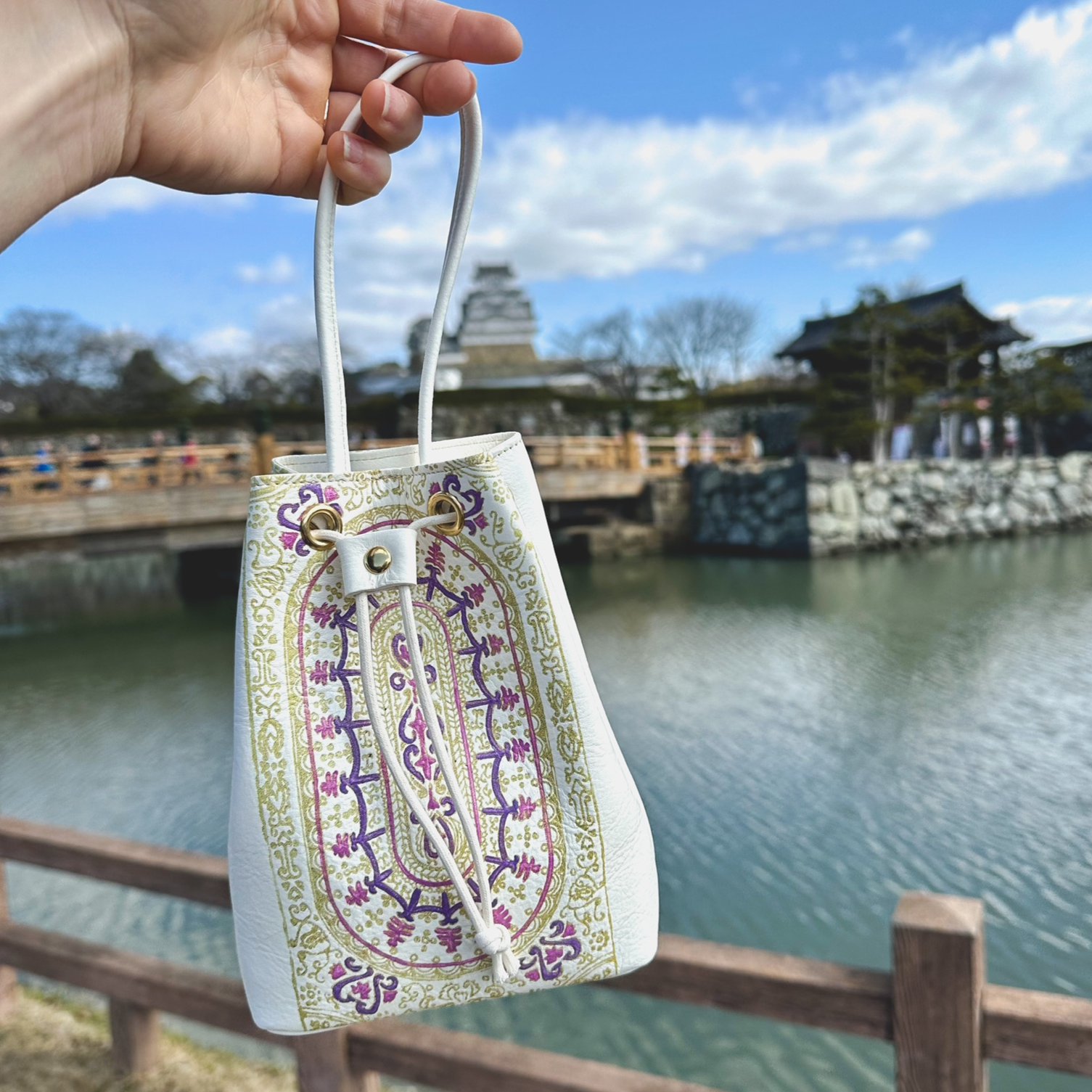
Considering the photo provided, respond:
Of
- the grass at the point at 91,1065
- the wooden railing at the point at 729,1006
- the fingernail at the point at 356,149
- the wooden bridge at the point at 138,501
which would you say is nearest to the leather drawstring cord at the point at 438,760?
the fingernail at the point at 356,149

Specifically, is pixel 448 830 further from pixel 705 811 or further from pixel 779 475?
pixel 779 475

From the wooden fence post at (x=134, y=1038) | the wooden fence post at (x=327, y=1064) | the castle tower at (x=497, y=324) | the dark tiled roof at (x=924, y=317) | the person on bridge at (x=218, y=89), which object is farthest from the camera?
the castle tower at (x=497, y=324)

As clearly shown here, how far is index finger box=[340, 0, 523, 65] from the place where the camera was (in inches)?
29.8

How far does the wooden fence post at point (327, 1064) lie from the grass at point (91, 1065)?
664 mm

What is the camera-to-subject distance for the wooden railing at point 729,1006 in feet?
3.34

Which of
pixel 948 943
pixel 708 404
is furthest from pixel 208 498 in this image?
pixel 708 404

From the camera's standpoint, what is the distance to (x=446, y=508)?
0.67 m

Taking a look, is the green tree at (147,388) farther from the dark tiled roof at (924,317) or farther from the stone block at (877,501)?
the stone block at (877,501)

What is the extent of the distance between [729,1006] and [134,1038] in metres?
1.26

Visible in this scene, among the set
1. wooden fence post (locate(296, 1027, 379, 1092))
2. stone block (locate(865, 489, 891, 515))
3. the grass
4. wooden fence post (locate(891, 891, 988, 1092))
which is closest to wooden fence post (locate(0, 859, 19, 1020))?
the grass

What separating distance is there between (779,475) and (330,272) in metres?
10.9

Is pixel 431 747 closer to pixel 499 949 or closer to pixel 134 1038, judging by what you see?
pixel 499 949

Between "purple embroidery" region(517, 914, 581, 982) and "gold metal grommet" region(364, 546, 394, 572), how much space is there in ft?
1.02

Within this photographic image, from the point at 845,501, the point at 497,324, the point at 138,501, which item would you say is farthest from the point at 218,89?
the point at 497,324
